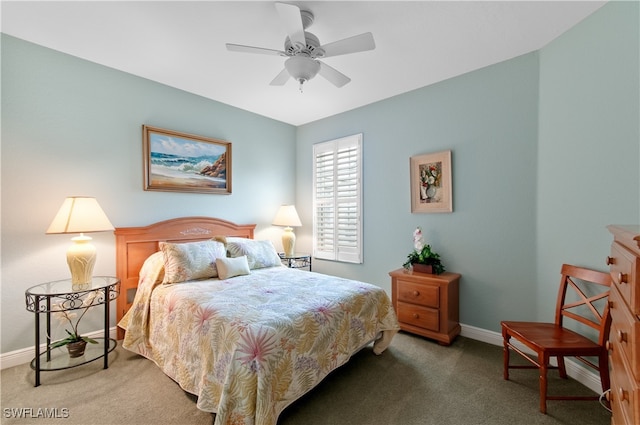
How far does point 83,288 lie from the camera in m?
2.26

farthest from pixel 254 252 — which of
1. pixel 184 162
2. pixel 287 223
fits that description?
pixel 184 162

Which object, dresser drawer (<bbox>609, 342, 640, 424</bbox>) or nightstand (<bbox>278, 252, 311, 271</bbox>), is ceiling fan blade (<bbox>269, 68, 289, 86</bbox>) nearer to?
nightstand (<bbox>278, 252, 311, 271</bbox>)

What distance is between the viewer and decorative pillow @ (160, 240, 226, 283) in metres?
2.56

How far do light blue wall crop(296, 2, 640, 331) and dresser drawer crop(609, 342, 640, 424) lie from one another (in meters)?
1.04

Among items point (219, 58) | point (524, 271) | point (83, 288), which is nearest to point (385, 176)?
point (524, 271)

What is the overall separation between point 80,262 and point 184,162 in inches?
59.3

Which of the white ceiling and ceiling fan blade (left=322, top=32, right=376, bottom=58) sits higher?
the white ceiling

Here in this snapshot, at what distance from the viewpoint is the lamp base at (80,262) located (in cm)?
228

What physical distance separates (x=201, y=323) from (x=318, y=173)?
2970 mm

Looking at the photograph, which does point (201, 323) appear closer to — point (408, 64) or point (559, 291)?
point (559, 291)

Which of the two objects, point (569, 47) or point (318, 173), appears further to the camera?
point (318, 173)

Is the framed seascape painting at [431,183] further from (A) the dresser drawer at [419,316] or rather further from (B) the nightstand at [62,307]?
(B) the nightstand at [62,307]

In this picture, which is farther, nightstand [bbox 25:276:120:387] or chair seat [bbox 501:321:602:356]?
nightstand [bbox 25:276:120:387]

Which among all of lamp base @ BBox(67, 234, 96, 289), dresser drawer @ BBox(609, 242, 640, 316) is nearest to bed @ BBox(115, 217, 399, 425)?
lamp base @ BBox(67, 234, 96, 289)
